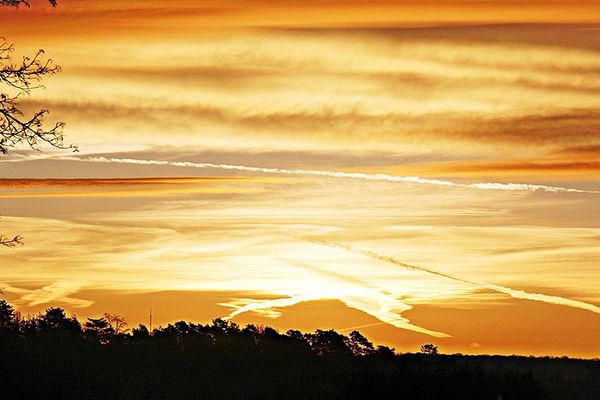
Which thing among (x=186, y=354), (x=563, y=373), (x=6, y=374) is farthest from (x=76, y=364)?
(x=563, y=373)

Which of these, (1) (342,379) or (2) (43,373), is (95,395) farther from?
(1) (342,379)

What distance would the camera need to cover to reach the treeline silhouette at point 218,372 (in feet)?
146

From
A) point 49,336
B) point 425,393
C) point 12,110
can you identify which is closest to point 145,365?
point 49,336

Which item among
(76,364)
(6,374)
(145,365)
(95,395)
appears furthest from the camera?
(145,365)

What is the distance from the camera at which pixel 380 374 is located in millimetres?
58562

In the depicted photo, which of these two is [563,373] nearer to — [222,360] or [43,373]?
[222,360]

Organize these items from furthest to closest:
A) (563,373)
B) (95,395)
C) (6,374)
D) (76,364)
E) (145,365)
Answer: (563,373) → (145,365) → (76,364) → (95,395) → (6,374)

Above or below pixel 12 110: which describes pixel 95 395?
below

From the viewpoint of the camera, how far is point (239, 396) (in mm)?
51438

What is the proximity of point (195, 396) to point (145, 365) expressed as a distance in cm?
588

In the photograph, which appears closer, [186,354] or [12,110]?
[12,110]

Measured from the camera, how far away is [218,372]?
5650 centimetres

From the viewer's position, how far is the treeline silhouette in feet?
146

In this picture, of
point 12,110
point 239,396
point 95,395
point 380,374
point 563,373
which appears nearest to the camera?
point 12,110
